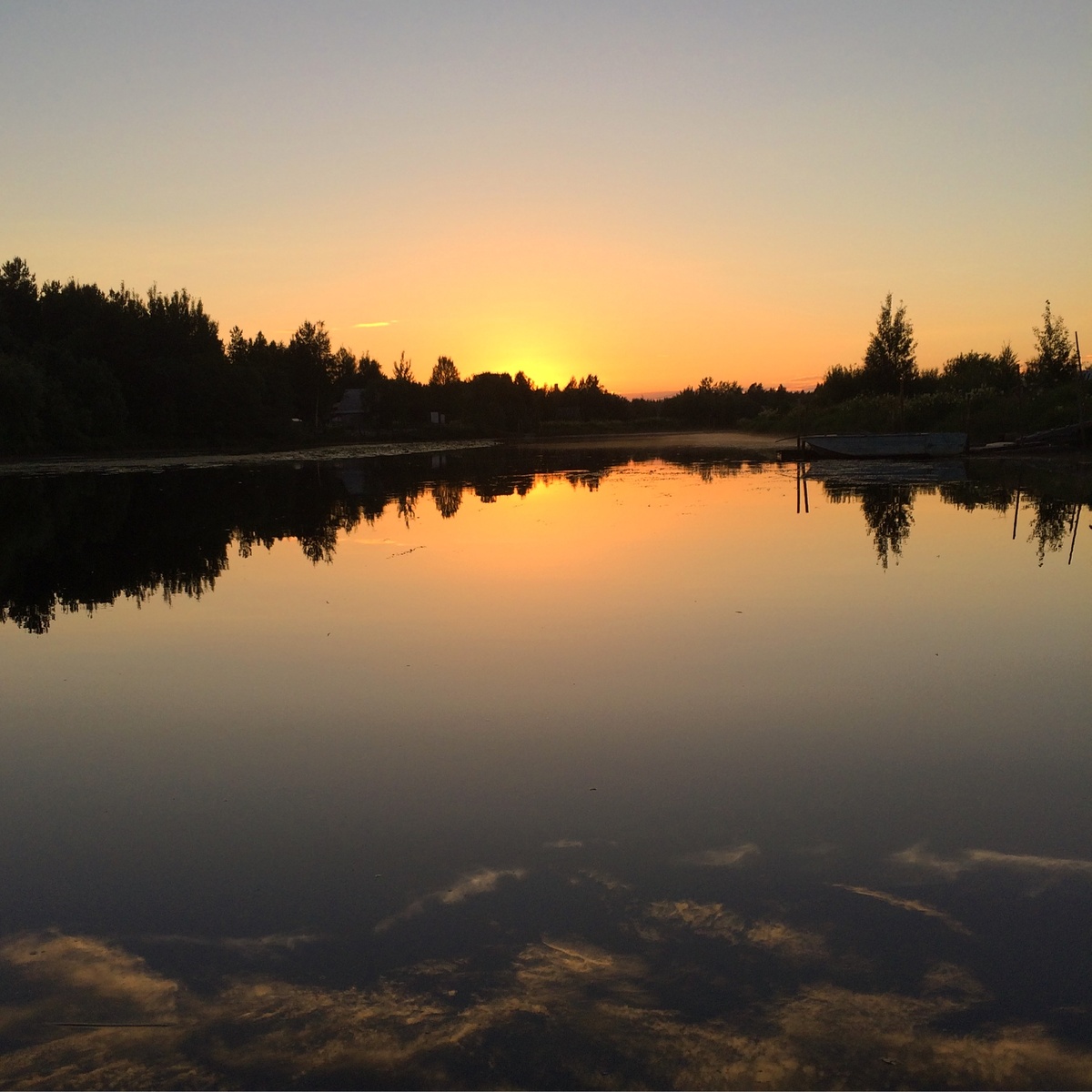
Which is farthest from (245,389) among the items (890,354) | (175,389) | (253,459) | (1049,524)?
(1049,524)

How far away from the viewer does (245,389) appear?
80188 mm

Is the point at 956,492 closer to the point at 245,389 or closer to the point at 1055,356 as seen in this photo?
the point at 1055,356

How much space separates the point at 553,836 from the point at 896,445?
3778cm

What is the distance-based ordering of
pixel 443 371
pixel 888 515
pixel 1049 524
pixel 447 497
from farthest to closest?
pixel 443 371
pixel 447 497
pixel 888 515
pixel 1049 524

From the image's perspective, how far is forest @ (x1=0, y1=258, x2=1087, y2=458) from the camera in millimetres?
51219

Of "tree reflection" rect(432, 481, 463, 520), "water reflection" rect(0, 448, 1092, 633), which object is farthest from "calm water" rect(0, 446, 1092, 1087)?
"tree reflection" rect(432, 481, 463, 520)

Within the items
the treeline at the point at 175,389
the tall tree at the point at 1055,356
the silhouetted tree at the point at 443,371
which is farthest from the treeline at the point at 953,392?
the silhouetted tree at the point at 443,371

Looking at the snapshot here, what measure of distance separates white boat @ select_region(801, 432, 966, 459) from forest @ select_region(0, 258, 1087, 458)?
2384 mm

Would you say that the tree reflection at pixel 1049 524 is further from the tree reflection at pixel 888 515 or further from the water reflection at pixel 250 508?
the tree reflection at pixel 888 515

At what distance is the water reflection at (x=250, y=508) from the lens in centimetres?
1456

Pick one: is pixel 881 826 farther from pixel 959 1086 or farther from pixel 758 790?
pixel 959 1086

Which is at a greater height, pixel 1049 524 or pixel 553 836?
pixel 1049 524

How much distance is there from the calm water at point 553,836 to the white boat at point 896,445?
28.5 metres

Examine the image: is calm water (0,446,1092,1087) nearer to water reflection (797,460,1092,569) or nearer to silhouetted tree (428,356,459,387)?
water reflection (797,460,1092,569)
